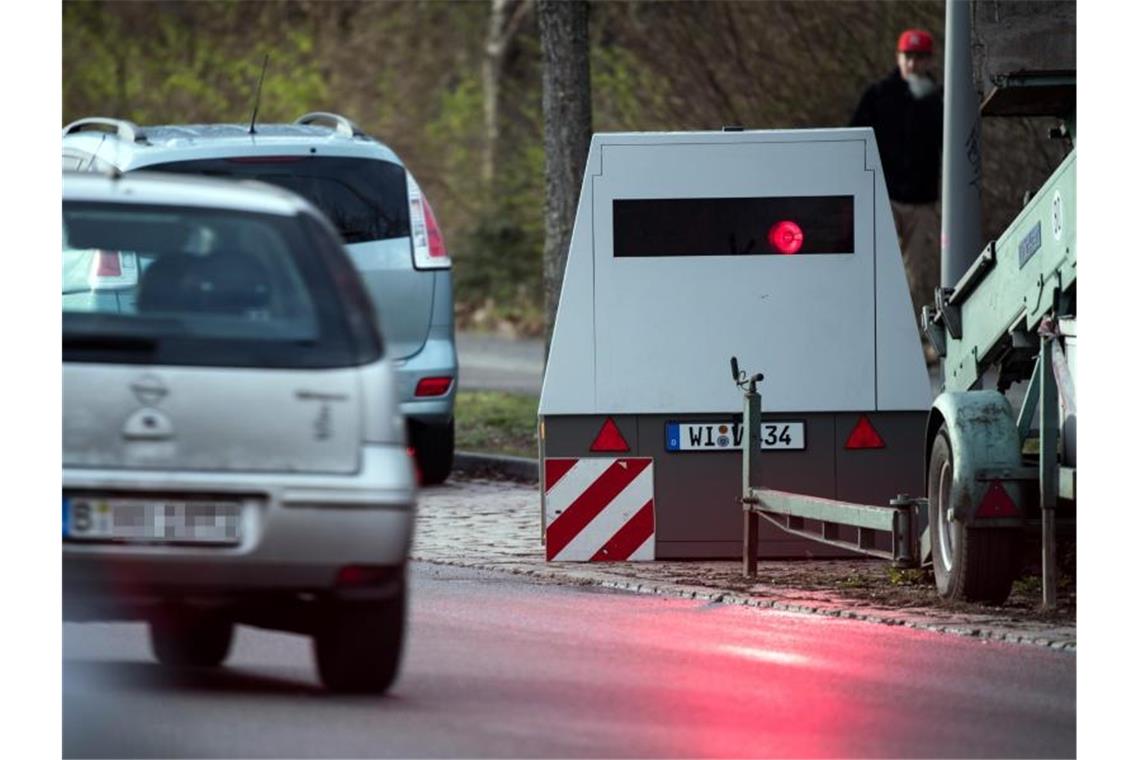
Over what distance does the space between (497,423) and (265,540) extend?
12.8 meters

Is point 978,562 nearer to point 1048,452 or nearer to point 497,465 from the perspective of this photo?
point 1048,452

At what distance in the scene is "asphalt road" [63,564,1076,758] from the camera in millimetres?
6777

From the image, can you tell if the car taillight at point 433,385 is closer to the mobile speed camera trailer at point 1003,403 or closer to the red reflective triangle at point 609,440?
the red reflective triangle at point 609,440

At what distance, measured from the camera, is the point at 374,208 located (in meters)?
13.7

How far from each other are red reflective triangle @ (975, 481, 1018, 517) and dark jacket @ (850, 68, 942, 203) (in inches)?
212

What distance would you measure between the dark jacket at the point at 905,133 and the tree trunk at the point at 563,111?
273 centimetres

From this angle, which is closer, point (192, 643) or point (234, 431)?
point (234, 431)

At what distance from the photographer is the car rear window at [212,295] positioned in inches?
264

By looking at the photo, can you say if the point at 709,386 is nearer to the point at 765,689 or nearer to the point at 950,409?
the point at 950,409

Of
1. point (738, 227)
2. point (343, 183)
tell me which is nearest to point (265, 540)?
point (738, 227)

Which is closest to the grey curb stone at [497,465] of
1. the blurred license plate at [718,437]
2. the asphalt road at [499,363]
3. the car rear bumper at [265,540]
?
the blurred license plate at [718,437]

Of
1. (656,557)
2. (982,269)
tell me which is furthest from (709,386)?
(982,269)
